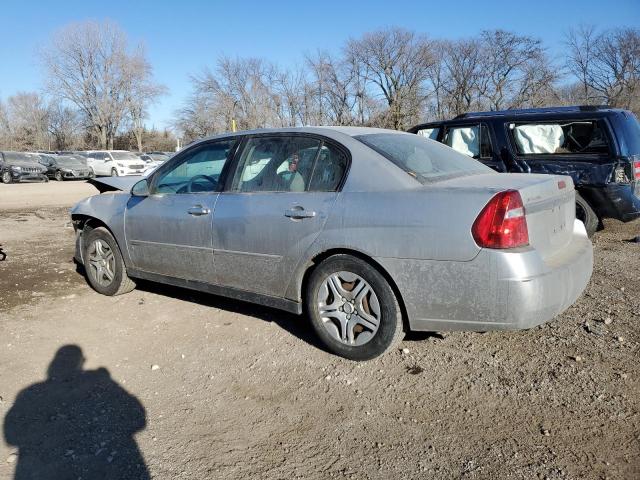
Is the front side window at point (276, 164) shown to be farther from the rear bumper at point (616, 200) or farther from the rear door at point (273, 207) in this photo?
the rear bumper at point (616, 200)

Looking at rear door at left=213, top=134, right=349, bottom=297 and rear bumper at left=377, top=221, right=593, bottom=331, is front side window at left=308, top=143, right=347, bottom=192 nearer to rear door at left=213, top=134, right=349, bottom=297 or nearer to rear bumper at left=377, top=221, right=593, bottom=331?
rear door at left=213, top=134, right=349, bottom=297

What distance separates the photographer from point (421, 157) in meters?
3.66

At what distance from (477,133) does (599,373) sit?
4.62 meters

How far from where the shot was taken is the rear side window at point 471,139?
23.0 feet

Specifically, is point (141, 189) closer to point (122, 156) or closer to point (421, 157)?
point (421, 157)

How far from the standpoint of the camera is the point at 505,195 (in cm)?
289

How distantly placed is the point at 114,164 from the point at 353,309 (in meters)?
30.0

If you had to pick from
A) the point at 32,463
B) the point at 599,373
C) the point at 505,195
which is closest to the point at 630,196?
the point at 599,373

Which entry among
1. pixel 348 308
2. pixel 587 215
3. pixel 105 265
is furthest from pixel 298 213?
pixel 587 215

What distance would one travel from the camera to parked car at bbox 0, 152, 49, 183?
26359 mm

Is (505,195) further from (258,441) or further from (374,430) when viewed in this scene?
(258,441)

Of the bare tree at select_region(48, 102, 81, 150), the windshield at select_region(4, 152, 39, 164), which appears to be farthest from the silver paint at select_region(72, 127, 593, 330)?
the bare tree at select_region(48, 102, 81, 150)

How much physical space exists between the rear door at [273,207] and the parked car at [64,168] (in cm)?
2863

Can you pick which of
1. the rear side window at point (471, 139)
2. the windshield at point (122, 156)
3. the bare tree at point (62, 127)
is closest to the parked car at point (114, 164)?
the windshield at point (122, 156)
